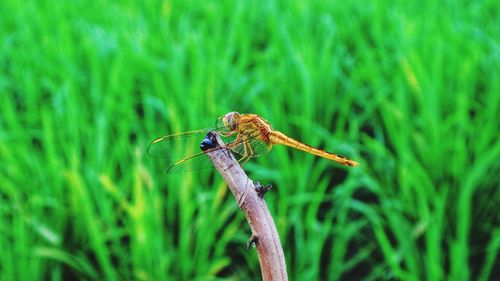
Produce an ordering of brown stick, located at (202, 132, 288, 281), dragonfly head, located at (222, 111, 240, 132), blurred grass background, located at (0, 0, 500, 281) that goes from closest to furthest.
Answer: brown stick, located at (202, 132, 288, 281), dragonfly head, located at (222, 111, 240, 132), blurred grass background, located at (0, 0, 500, 281)

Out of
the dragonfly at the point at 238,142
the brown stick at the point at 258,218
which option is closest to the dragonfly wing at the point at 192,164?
the dragonfly at the point at 238,142

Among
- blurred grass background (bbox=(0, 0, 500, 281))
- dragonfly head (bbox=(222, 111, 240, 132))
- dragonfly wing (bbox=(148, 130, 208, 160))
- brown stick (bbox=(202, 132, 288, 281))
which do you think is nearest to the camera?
brown stick (bbox=(202, 132, 288, 281))

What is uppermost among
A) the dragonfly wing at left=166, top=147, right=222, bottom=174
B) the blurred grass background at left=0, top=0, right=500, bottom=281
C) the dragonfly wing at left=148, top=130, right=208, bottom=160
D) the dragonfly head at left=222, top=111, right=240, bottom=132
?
the blurred grass background at left=0, top=0, right=500, bottom=281

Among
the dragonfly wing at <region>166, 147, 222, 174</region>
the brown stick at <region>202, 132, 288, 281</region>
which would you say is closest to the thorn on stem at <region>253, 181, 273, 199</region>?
the brown stick at <region>202, 132, 288, 281</region>

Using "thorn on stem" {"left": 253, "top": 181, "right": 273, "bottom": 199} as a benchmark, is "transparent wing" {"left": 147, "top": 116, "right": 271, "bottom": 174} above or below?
above

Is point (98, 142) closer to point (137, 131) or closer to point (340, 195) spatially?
point (137, 131)

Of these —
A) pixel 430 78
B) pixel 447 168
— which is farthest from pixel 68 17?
pixel 447 168

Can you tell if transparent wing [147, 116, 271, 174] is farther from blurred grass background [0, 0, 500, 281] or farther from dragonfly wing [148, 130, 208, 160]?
blurred grass background [0, 0, 500, 281]
